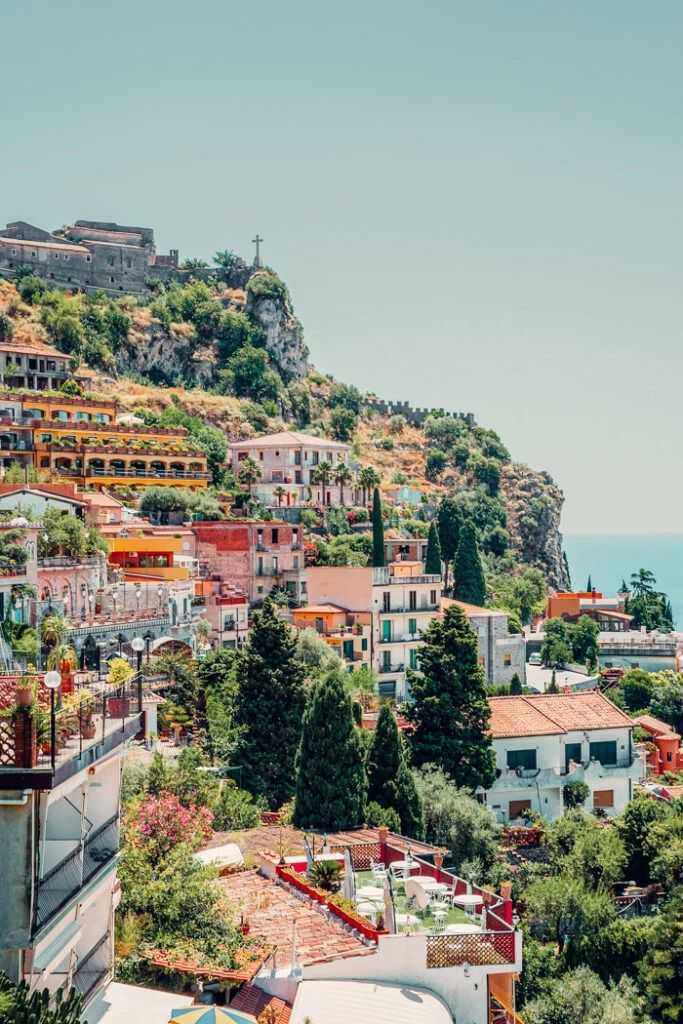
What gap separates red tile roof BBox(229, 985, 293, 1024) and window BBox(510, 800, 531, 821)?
26.9 m

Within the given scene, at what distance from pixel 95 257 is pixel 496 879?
3273 inches

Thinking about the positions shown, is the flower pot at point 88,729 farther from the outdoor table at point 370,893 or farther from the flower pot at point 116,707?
the outdoor table at point 370,893

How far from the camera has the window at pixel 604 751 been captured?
151 feet

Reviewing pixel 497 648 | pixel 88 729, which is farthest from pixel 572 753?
pixel 88 729

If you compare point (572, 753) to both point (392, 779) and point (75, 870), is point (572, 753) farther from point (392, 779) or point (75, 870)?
point (75, 870)

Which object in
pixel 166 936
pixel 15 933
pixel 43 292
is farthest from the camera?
pixel 43 292

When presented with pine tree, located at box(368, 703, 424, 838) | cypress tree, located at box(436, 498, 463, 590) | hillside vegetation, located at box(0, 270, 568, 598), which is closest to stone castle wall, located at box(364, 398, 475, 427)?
hillside vegetation, located at box(0, 270, 568, 598)

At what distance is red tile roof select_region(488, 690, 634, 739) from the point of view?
4500 cm

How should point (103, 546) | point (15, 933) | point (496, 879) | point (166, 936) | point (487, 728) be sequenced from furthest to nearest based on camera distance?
point (103, 546)
point (487, 728)
point (496, 879)
point (166, 936)
point (15, 933)

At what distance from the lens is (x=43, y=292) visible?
100188 mm

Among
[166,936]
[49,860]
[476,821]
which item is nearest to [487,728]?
[476,821]

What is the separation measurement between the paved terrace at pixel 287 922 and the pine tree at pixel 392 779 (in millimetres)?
12145

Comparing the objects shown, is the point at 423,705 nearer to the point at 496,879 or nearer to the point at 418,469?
the point at 496,879

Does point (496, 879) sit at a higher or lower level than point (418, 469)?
lower
